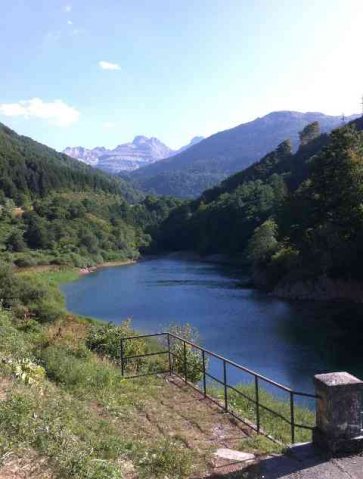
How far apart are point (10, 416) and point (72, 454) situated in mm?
1100

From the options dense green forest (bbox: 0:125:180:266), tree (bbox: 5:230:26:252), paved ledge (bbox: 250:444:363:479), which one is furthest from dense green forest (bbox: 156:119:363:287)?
paved ledge (bbox: 250:444:363:479)

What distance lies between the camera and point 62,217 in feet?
363

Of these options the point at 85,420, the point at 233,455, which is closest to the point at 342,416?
the point at 233,455

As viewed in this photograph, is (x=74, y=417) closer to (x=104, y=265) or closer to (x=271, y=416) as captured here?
(x=271, y=416)

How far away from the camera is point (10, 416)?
6.61 m

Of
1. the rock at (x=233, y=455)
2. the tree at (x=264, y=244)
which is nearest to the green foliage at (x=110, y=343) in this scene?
the rock at (x=233, y=455)

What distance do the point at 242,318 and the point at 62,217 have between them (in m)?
76.2

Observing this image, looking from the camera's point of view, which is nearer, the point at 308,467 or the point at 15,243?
the point at 308,467

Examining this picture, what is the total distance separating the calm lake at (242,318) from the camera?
92.5 feet

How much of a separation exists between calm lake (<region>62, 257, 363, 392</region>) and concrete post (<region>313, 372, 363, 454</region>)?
57.3ft

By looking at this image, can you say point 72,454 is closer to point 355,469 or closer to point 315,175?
point 355,469

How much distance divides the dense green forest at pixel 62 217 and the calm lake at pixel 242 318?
21436mm

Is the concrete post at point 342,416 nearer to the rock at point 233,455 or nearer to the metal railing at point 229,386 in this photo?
the metal railing at point 229,386

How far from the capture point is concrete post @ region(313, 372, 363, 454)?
6.48 metres
